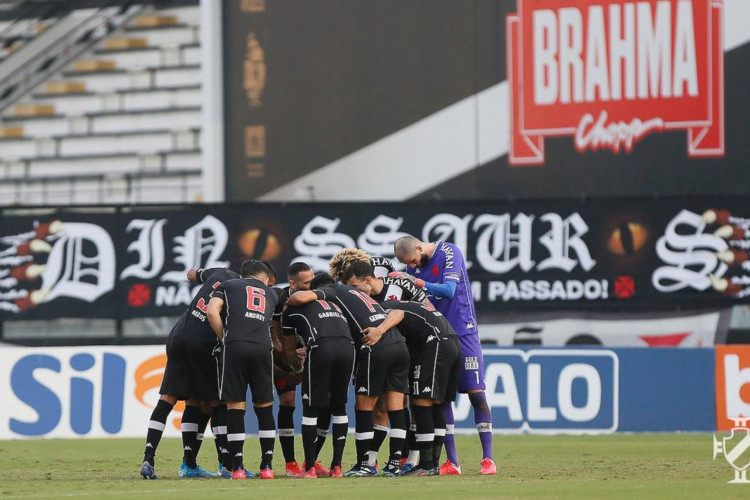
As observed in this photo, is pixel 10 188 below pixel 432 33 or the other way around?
below

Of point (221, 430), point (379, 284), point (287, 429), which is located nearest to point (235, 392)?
point (287, 429)

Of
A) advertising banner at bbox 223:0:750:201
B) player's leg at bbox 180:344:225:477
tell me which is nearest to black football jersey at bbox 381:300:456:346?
player's leg at bbox 180:344:225:477

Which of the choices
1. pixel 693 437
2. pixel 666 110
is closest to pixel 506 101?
pixel 666 110

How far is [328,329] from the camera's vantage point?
11375 mm

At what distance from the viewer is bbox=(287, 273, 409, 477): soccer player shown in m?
11.4

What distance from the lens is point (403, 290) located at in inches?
473

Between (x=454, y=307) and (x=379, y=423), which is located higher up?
(x=454, y=307)

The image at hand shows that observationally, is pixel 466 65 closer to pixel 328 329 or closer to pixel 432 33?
pixel 432 33

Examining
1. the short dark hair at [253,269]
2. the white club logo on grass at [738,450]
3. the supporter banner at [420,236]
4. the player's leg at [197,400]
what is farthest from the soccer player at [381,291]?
the supporter banner at [420,236]

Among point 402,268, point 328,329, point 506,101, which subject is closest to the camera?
point 328,329

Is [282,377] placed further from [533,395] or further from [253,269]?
[533,395]

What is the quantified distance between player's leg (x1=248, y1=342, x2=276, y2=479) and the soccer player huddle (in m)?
0.01

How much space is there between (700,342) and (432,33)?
5679 mm

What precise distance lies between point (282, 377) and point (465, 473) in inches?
71.5
